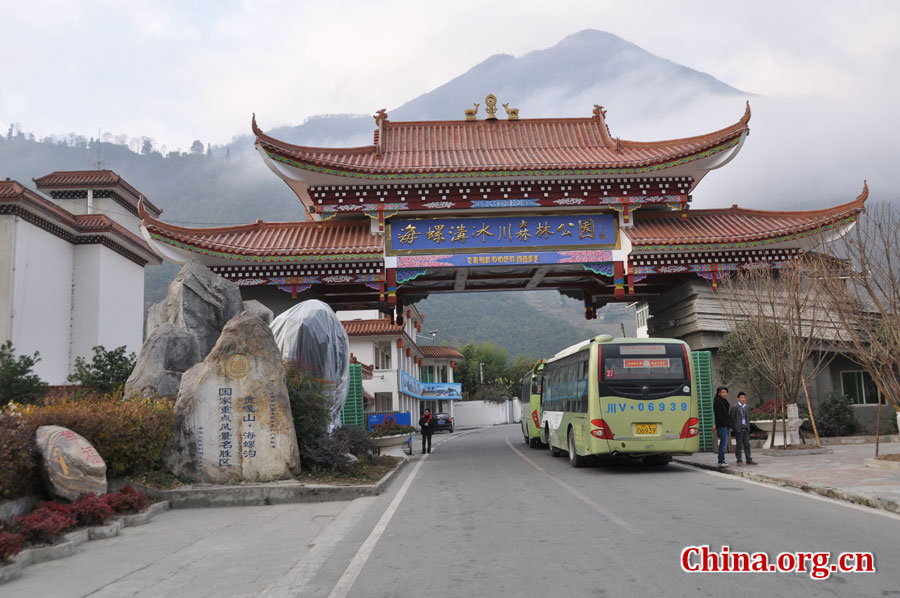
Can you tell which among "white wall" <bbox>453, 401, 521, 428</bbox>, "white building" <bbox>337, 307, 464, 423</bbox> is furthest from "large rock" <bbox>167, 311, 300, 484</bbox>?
"white wall" <bbox>453, 401, 521, 428</bbox>

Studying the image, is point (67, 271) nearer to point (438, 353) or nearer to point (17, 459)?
point (17, 459)

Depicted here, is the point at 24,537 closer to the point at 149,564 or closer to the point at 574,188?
the point at 149,564

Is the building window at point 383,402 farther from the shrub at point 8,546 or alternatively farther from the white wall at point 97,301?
the shrub at point 8,546

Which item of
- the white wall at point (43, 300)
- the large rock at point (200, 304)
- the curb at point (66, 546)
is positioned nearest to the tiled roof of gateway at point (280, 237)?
the large rock at point (200, 304)

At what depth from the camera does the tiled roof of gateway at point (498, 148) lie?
66.4 ft

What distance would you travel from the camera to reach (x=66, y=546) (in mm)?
7902

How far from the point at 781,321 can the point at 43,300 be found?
1095 inches

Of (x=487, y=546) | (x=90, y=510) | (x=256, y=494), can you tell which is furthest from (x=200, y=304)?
(x=487, y=546)

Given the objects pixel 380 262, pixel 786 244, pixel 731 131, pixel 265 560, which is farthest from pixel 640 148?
pixel 265 560

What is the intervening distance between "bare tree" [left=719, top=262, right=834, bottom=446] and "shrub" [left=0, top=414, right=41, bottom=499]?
49.8 feet

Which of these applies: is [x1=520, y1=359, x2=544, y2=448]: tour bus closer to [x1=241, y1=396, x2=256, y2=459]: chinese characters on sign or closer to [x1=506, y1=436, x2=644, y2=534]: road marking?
[x1=506, y1=436, x2=644, y2=534]: road marking

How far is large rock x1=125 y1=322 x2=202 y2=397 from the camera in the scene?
1406 cm

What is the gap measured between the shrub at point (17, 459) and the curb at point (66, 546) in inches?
38.5

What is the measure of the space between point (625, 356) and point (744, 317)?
7.33m
